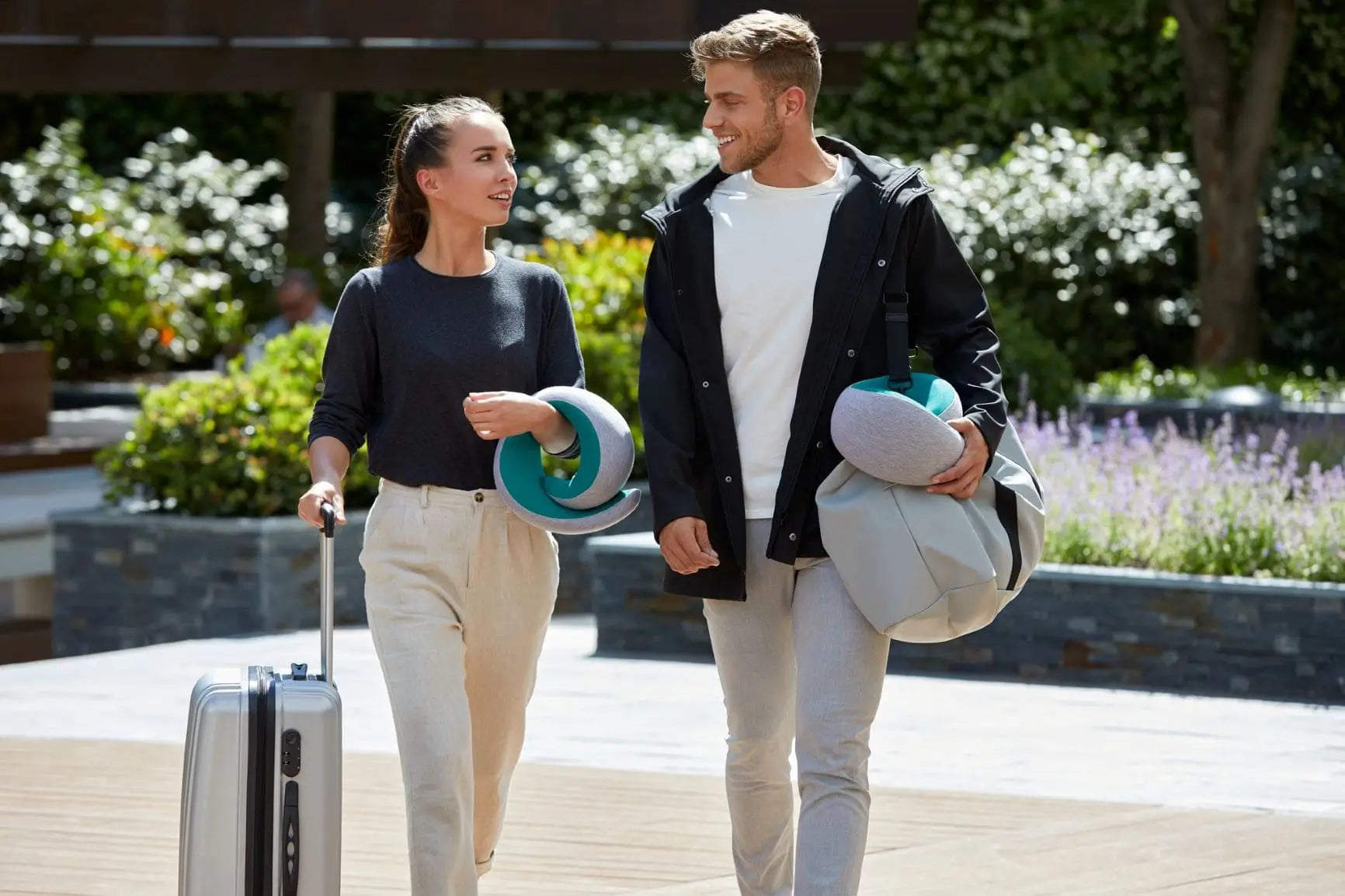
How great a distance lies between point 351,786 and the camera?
5996 millimetres

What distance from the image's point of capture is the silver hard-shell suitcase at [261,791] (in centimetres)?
376

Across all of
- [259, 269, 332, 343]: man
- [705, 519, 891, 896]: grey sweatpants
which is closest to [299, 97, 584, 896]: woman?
[705, 519, 891, 896]: grey sweatpants

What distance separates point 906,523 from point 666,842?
1703 mm

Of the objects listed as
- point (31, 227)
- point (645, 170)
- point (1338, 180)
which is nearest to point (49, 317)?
point (31, 227)

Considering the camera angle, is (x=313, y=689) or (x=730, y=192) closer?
(x=313, y=689)

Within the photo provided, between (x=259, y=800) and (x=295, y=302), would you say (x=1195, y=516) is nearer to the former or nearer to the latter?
(x=259, y=800)

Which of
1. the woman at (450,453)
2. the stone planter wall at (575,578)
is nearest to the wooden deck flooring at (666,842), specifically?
the woman at (450,453)

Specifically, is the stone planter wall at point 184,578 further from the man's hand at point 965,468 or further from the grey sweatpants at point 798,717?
the man's hand at point 965,468

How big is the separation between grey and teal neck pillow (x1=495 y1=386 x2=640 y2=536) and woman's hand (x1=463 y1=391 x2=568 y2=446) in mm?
56

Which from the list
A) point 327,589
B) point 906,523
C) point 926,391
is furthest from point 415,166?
point 906,523

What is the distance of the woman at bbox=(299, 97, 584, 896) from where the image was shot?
4.12 metres

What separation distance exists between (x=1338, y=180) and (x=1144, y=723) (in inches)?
439

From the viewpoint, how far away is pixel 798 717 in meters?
4.07

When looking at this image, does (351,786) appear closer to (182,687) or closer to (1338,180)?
(182,687)
